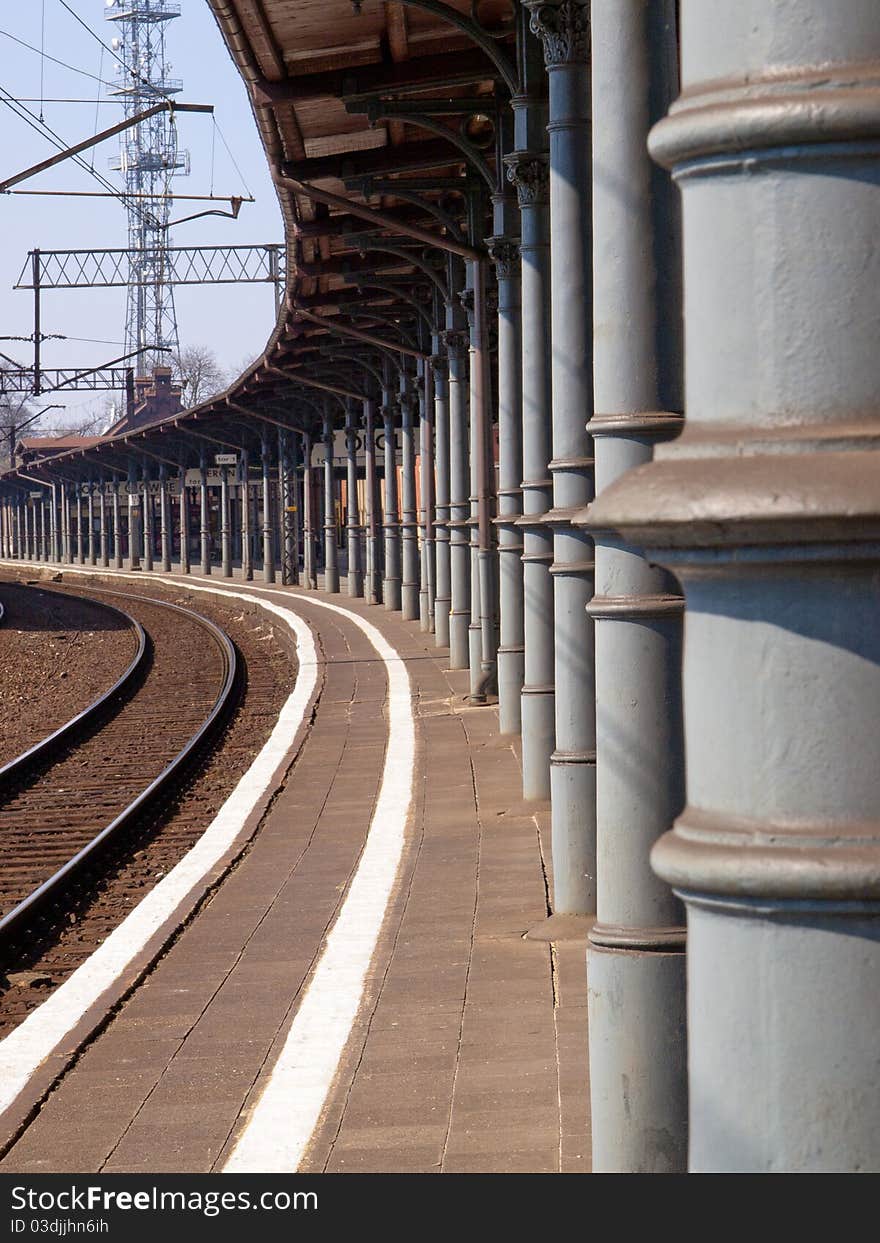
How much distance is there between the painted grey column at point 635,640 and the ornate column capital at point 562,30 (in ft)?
12.7

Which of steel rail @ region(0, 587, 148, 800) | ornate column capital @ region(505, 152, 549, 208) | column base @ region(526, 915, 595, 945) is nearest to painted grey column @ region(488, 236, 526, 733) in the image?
ornate column capital @ region(505, 152, 549, 208)

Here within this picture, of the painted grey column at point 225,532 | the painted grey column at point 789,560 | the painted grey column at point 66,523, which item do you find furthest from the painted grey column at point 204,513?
the painted grey column at point 789,560

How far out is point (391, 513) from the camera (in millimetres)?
32656

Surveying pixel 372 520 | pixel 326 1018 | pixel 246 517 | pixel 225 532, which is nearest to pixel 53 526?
pixel 225 532

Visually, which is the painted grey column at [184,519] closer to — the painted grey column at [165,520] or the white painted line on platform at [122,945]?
the painted grey column at [165,520]

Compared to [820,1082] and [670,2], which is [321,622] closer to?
[670,2]

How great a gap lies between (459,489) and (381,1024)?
1413 cm

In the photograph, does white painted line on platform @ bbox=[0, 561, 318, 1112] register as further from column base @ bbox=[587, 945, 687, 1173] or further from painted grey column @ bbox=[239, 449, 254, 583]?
painted grey column @ bbox=[239, 449, 254, 583]

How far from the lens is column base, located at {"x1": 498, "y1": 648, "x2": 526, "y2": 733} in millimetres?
13289

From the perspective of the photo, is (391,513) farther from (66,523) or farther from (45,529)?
(45,529)

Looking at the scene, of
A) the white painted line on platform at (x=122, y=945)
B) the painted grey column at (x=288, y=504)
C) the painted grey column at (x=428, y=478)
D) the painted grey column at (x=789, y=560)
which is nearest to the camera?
the painted grey column at (x=789, y=560)

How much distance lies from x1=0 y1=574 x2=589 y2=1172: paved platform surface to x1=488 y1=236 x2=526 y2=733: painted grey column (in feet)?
6.45

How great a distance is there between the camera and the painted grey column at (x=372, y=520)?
33.7 metres

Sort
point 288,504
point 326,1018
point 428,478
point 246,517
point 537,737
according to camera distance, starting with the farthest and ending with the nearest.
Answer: point 246,517
point 288,504
point 428,478
point 537,737
point 326,1018
